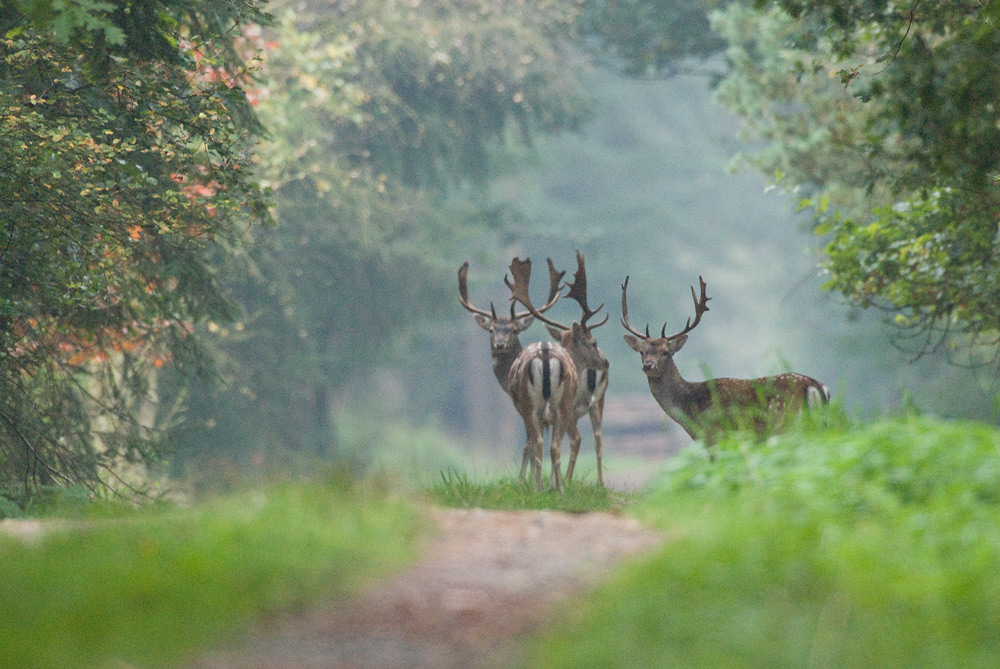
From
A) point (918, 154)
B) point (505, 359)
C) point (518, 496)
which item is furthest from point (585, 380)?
point (918, 154)

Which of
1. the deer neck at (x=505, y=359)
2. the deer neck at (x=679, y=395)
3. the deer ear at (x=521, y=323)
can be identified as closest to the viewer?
the deer neck at (x=679, y=395)

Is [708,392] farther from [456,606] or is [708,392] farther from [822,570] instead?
[456,606]

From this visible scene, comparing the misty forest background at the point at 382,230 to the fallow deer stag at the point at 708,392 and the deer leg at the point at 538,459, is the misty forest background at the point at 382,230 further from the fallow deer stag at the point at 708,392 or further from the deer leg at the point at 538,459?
the deer leg at the point at 538,459

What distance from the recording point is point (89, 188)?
31.9ft

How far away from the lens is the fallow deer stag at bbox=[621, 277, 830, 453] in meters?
10.1

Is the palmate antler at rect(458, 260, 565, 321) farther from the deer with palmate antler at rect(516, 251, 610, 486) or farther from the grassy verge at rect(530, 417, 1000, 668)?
the grassy verge at rect(530, 417, 1000, 668)

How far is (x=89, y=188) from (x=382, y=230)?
20131 millimetres

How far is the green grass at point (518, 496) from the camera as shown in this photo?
8.55 m

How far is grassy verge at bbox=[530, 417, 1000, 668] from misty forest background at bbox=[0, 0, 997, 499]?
1.08 meters

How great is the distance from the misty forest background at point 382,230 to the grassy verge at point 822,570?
42.6 inches

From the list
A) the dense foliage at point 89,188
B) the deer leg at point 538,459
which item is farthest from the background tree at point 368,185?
the deer leg at point 538,459

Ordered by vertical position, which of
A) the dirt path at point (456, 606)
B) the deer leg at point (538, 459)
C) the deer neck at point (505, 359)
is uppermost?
the deer neck at point (505, 359)

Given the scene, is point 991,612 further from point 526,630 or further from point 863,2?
point 863,2

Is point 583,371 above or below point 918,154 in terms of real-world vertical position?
below
